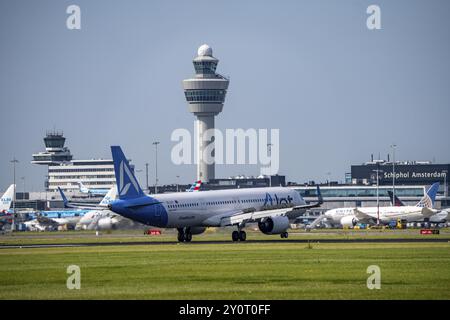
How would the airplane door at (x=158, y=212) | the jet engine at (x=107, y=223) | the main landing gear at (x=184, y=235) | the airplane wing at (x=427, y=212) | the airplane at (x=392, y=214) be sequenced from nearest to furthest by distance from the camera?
the airplane door at (x=158, y=212)
the main landing gear at (x=184, y=235)
the jet engine at (x=107, y=223)
the airplane wing at (x=427, y=212)
the airplane at (x=392, y=214)

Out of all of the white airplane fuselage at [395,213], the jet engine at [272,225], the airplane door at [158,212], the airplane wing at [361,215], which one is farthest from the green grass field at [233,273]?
the airplane wing at [361,215]

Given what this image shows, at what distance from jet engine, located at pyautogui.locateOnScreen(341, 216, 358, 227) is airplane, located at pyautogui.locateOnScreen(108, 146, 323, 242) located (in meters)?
56.2

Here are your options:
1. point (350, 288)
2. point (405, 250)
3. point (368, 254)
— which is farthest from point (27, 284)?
point (405, 250)

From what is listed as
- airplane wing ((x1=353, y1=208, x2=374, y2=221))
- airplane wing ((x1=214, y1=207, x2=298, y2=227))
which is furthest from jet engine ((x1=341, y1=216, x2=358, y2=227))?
airplane wing ((x1=214, y1=207, x2=298, y2=227))

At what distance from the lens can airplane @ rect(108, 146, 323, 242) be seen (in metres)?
85.6

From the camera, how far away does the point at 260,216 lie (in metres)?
92.3

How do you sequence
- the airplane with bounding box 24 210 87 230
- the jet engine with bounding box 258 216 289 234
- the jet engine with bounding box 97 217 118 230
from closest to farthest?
the jet engine with bounding box 258 216 289 234
the jet engine with bounding box 97 217 118 230
the airplane with bounding box 24 210 87 230

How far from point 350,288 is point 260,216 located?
5135cm

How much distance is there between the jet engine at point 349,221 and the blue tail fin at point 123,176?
75.2 m

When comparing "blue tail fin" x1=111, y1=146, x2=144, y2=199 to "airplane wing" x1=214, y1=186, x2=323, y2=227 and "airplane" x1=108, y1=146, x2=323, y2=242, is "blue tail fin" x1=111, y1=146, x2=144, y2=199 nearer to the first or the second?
"airplane" x1=108, y1=146, x2=323, y2=242

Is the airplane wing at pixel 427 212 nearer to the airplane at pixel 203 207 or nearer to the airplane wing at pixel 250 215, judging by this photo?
the airplane at pixel 203 207

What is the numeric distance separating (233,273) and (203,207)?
1688 inches

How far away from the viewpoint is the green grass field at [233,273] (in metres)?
39.7
